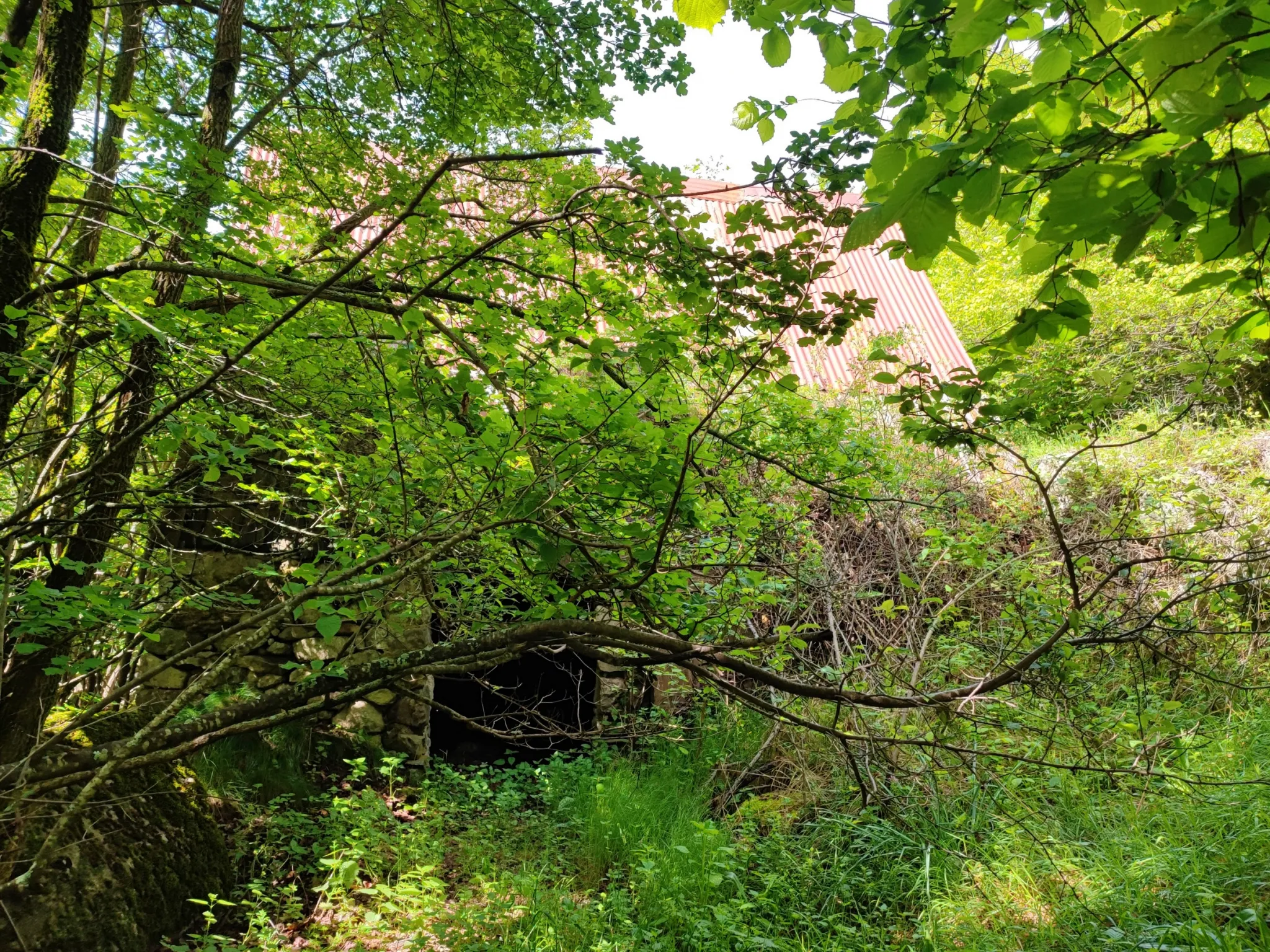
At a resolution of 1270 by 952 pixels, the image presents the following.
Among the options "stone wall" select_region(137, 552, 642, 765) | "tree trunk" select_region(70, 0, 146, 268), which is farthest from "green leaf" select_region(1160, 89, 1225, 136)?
"stone wall" select_region(137, 552, 642, 765)

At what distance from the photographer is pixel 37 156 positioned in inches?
90.2

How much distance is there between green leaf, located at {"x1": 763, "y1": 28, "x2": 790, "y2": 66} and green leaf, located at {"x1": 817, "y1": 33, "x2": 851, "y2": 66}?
0.04 ft

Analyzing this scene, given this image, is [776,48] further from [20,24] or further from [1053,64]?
[20,24]

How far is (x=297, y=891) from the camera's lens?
144 inches

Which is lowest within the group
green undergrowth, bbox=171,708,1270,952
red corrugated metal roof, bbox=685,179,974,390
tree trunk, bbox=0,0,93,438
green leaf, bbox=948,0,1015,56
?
green undergrowth, bbox=171,708,1270,952

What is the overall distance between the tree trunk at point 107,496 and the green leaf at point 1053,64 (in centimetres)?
261

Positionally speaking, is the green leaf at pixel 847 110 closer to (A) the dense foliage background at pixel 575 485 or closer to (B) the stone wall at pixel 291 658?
(A) the dense foliage background at pixel 575 485

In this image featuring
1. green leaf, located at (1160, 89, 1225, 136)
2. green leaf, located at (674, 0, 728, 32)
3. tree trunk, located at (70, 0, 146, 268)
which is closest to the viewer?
green leaf, located at (1160, 89, 1225, 136)

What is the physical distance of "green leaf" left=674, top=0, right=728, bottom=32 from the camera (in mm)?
1188

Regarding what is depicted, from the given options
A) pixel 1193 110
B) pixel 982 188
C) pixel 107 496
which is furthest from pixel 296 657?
pixel 1193 110

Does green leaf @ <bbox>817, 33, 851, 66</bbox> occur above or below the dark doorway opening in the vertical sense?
above

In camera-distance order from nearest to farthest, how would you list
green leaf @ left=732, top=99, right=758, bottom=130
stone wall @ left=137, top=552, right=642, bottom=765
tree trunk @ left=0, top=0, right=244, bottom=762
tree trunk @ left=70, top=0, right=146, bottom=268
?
green leaf @ left=732, top=99, right=758, bottom=130, tree trunk @ left=0, top=0, right=244, bottom=762, tree trunk @ left=70, top=0, right=146, bottom=268, stone wall @ left=137, top=552, right=642, bottom=765

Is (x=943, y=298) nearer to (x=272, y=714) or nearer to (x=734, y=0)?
(x=734, y=0)

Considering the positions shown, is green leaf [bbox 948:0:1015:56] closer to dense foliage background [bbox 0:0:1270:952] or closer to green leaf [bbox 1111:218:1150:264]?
dense foliage background [bbox 0:0:1270:952]
